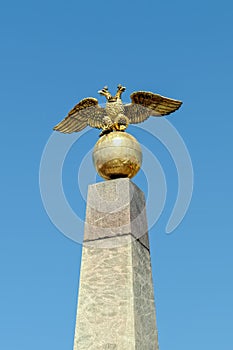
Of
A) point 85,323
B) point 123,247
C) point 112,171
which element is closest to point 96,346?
point 85,323

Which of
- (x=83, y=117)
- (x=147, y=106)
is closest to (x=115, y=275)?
(x=83, y=117)

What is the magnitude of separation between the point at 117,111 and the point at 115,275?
369cm

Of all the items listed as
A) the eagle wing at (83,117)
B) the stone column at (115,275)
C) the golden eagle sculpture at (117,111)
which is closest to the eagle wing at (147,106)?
the golden eagle sculpture at (117,111)

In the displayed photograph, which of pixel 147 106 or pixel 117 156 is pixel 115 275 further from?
pixel 147 106

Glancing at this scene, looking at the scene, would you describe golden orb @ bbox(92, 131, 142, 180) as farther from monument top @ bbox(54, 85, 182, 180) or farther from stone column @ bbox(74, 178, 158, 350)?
stone column @ bbox(74, 178, 158, 350)

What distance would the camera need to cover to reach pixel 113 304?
934 centimetres

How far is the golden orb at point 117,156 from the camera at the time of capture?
35.4 feet

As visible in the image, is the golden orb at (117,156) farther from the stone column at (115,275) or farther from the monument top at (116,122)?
the stone column at (115,275)

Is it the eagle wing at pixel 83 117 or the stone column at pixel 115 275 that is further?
the eagle wing at pixel 83 117

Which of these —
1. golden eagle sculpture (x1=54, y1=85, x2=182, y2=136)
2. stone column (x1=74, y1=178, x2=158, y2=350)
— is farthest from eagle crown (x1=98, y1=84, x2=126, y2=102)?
stone column (x1=74, y1=178, x2=158, y2=350)

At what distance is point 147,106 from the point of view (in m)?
11.9

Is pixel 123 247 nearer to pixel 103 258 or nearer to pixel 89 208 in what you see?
pixel 103 258

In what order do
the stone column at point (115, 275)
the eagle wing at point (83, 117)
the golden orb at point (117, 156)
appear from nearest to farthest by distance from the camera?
the stone column at point (115, 275) → the golden orb at point (117, 156) → the eagle wing at point (83, 117)

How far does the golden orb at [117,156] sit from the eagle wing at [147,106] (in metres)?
0.84
